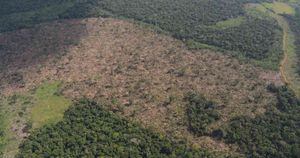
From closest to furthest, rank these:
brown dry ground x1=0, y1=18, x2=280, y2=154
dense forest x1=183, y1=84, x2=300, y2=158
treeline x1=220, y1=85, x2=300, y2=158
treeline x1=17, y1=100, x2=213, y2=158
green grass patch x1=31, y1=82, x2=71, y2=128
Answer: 1. treeline x1=17, y1=100, x2=213, y2=158
2. treeline x1=220, y1=85, x2=300, y2=158
3. dense forest x1=183, y1=84, x2=300, y2=158
4. green grass patch x1=31, y1=82, x2=71, y2=128
5. brown dry ground x1=0, y1=18, x2=280, y2=154

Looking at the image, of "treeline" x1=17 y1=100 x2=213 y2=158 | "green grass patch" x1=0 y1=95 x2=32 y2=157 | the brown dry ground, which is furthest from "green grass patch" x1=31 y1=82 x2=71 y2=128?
"treeline" x1=17 y1=100 x2=213 y2=158

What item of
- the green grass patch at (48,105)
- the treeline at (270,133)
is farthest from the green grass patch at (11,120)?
the treeline at (270,133)

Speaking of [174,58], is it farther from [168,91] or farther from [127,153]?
[127,153]

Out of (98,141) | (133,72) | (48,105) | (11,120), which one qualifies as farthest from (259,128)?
(11,120)

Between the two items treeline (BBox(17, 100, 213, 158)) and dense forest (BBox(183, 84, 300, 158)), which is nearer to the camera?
treeline (BBox(17, 100, 213, 158))

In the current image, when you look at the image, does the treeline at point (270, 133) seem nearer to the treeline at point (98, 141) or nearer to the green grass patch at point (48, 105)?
the treeline at point (98, 141)

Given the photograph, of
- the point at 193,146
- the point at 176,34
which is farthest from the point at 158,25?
the point at 193,146

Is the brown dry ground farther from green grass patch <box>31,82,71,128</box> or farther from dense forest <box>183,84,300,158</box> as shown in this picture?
green grass patch <box>31,82,71,128</box>
